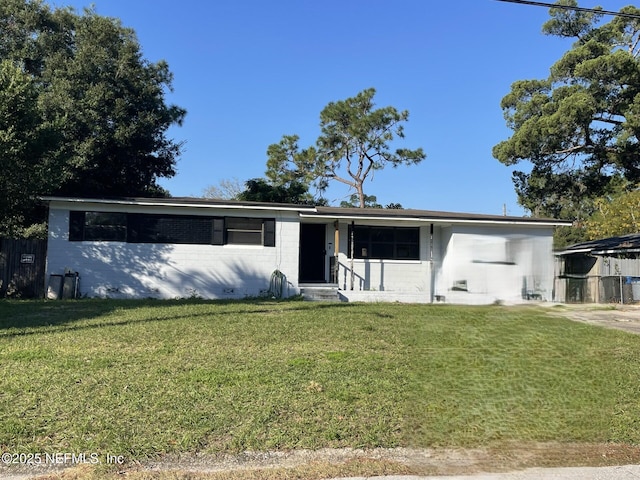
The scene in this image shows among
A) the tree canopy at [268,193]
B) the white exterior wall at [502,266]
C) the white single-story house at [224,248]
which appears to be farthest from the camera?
the tree canopy at [268,193]

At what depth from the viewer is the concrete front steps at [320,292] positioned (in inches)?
621

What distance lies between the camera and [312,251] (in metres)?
18.1

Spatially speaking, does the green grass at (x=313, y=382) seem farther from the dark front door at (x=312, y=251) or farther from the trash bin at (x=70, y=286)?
the dark front door at (x=312, y=251)

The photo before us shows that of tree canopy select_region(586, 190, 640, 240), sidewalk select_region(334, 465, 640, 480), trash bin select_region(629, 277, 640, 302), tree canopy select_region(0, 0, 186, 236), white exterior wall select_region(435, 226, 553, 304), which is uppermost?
tree canopy select_region(0, 0, 186, 236)

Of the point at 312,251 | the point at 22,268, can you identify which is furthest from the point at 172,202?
the point at 312,251

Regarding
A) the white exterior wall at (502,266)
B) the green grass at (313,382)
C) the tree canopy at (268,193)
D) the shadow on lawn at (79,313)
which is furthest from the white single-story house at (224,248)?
the white exterior wall at (502,266)

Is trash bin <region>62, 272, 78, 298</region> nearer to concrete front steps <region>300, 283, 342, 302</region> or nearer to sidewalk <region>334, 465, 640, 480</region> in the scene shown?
concrete front steps <region>300, 283, 342, 302</region>

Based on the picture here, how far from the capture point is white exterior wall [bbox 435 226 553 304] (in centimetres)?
199

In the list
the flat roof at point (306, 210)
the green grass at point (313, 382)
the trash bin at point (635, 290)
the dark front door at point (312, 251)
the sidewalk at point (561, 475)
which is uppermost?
the flat roof at point (306, 210)

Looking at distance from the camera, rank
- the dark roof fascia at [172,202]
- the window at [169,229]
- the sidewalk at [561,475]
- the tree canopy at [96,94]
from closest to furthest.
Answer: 1. the sidewalk at [561,475]
2. the dark roof fascia at [172,202]
3. the window at [169,229]
4. the tree canopy at [96,94]

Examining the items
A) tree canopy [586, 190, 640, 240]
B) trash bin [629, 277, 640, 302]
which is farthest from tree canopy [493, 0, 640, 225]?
trash bin [629, 277, 640, 302]

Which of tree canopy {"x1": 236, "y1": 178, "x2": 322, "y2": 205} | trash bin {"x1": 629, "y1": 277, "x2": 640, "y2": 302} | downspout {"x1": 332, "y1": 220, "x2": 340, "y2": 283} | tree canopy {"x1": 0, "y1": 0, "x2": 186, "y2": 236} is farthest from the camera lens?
tree canopy {"x1": 236, "y1": 178, "x2": 322, "y2": 205}

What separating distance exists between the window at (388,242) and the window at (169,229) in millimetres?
3045

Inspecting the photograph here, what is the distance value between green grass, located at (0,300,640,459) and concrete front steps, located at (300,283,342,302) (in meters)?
6.01
